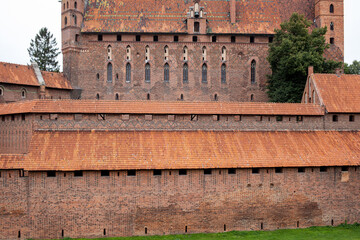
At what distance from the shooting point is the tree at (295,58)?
36.9 meters

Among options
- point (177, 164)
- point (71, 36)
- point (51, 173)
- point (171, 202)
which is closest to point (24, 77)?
point (71, 36)

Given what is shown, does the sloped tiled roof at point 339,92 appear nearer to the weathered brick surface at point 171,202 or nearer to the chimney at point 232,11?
the weathered brick surface at point 171,202

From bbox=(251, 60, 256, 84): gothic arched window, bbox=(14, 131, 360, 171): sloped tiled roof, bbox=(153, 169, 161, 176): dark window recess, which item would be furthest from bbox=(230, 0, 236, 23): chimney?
bbox=(153, 169, 161, 176): dark window recess

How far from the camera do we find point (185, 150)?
23641 mm

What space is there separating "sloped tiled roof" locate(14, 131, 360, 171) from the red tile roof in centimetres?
126

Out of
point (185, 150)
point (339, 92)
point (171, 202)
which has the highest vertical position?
point (339, 92)

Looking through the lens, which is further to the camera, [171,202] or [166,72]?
[166,72]

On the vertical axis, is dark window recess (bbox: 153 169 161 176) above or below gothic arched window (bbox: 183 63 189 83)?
below

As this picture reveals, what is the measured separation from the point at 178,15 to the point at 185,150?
2476cm

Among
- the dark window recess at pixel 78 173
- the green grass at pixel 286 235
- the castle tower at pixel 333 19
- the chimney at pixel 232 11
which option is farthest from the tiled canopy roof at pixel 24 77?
the castle tower at pixel 333 19

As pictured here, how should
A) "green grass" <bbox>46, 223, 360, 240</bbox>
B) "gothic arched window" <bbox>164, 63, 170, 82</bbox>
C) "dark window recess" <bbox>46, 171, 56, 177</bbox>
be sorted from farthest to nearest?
"gothic arched window" <bbox>164, 63, 170, 82</bbox>
"dark window recess" <bbox>46, 171, 56, 177</bbox>
"green grass" <bbox>46, 223, 360, 240</bbox>

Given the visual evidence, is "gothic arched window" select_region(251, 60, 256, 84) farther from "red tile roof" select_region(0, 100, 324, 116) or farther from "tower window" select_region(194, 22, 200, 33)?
"red tile roof" select_region(0, 100, 324, 116)

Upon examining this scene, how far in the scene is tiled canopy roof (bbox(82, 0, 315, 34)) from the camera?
1706 inches

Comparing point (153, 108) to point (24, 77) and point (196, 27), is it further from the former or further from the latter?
point (196, 27)
